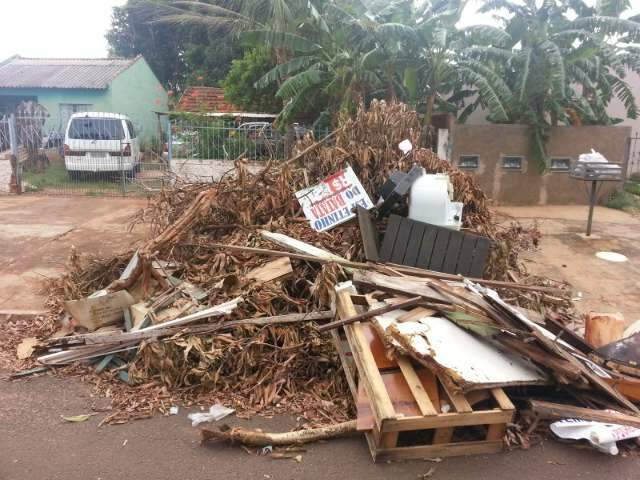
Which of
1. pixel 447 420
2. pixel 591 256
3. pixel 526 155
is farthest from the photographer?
pixel 526 155

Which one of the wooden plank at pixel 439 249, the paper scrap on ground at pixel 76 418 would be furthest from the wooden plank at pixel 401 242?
the paper scrap on ground at pixel 76 418

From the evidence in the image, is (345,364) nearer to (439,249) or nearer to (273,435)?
(273,435)

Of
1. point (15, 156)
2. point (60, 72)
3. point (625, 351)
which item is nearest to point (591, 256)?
point (625, 351)

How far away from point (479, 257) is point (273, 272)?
204 centimetres

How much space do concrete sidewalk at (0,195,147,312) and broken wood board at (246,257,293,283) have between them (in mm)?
2624

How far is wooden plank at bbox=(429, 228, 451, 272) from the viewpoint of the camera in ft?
17.0

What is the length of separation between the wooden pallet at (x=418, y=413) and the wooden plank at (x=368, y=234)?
159 centimetres

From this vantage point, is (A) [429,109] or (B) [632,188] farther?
(B) [632,188]

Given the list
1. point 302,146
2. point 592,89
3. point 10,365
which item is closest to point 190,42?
point 592,89

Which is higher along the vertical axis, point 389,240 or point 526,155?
point 526,155

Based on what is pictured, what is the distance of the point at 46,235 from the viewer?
861 cm

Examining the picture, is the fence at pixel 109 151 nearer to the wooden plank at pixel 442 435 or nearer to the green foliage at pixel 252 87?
the green foliage at pixel 252 87

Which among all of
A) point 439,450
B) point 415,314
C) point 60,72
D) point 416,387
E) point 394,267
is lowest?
point 439,450

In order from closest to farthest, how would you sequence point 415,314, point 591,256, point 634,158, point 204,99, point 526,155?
point 415,314, point 591,256, point 526,155, point 634,158, point 204,99
